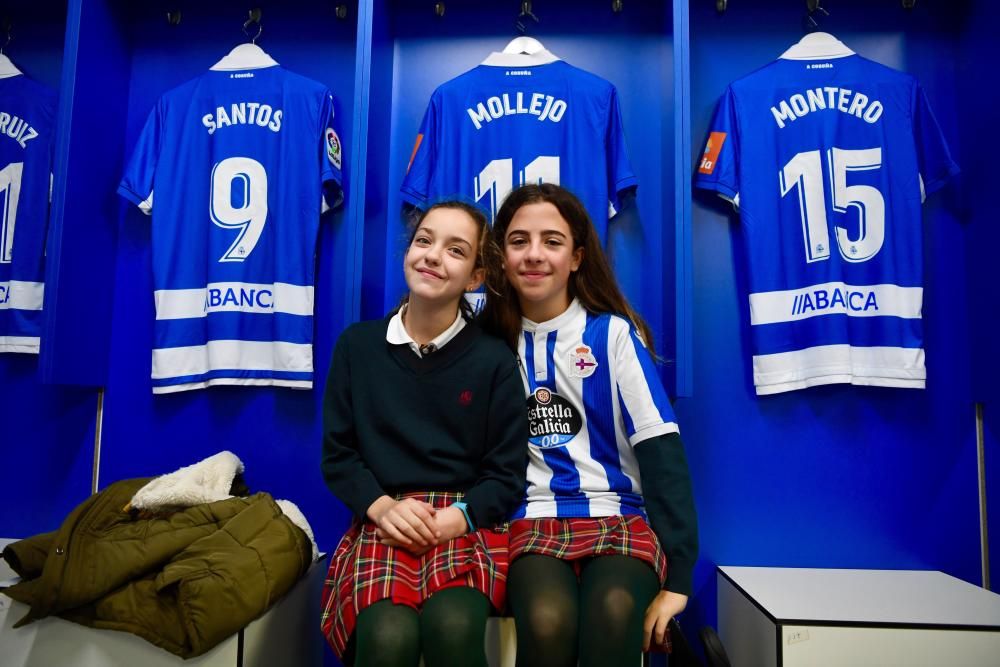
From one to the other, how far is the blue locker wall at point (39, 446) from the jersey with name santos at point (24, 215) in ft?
0.45

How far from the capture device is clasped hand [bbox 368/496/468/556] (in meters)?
1.13

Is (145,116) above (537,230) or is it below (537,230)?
above

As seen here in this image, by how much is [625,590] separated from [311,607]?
3.00 ft

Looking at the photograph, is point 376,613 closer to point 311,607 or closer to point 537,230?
point 311,607

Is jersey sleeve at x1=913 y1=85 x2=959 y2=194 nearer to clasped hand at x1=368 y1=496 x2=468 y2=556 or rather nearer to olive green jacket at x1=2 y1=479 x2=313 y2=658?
clasped hand at x1=368 y1=496 x2=468 y2=556

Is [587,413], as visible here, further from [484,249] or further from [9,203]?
[9,203]

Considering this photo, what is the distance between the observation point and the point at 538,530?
1.21 metres

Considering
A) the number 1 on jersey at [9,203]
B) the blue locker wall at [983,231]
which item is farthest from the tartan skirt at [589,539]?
the number 1 on jersey at [9,203]

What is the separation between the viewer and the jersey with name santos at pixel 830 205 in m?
1.67

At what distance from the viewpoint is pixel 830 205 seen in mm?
1707

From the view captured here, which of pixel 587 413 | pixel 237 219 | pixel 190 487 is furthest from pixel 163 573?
pixel 237 219

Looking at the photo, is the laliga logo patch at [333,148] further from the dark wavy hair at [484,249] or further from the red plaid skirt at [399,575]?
the red plaid skirt at [399,575]

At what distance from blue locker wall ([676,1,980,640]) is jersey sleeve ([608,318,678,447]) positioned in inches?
20.5

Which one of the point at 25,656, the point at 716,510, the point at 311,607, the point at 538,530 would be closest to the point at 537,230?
the point at 538,530
